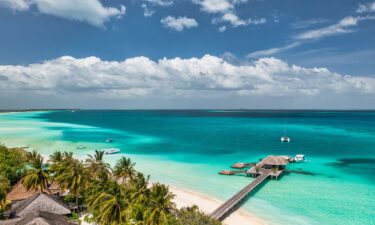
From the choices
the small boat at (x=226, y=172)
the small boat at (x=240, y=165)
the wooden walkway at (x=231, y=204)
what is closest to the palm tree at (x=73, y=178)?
the wooden walkway at (x=231, y=204)

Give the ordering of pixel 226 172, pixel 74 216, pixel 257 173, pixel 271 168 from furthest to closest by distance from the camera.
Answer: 1. pixel 271 168
2. pixel 226 172
3. pixel 257 173
4. pixel 74 216

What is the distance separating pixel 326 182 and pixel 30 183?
128 ft

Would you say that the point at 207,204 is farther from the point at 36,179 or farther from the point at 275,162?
the point at 275,162

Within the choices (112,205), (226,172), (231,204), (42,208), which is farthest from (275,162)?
(42,208)

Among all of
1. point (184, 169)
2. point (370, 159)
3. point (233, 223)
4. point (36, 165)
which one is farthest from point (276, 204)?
point (370, 159)

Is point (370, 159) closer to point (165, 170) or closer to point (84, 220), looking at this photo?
point (165, 170)

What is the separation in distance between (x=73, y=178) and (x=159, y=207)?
39.3 ft

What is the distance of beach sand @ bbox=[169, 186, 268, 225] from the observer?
88.6ft

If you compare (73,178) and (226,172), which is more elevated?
(73,178)

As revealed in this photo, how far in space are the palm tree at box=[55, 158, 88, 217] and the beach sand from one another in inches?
421

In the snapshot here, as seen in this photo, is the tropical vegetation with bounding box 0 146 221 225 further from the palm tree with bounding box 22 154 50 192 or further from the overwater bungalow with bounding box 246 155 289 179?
the overwater bungalow with bounding box 246 155 289 179

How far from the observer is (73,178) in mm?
26547

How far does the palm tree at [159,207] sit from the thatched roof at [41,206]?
1098 centimetres

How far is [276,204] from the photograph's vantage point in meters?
31.7
